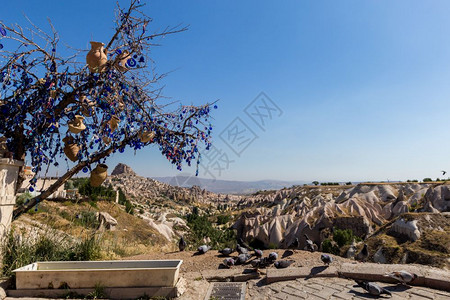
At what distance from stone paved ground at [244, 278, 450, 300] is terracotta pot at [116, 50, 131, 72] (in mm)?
4680

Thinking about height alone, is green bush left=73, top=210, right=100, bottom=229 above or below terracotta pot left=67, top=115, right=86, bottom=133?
below

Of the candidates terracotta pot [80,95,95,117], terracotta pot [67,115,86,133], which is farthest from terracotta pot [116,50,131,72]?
terracotta pot [67,115,86,133]

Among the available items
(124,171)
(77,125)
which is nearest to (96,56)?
(77,125)

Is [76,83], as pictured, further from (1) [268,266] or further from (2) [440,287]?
(2) [440,287]

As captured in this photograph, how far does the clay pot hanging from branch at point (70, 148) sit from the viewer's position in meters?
5.57

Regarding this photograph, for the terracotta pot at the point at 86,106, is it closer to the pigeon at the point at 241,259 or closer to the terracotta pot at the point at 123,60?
the terracotta pot at the point at 123,60

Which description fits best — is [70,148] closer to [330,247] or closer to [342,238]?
[330,247]

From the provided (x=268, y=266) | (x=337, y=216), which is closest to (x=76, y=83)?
(x=268, y=266)

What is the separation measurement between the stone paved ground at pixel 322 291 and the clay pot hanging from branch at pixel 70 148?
4121mm

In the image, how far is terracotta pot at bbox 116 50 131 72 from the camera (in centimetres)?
541

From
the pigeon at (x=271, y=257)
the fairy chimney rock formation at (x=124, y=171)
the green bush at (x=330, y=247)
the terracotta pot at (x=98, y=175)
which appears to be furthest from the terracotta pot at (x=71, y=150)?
the fairy chimney rock formation at (x=124, y=171)

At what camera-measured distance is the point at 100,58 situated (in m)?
5.09

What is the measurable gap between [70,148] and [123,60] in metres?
1.93

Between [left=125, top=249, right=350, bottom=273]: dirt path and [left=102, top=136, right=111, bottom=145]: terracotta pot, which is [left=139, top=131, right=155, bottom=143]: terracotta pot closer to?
[left=102, top=136, right=111, bottom=145]: terracotta pot
